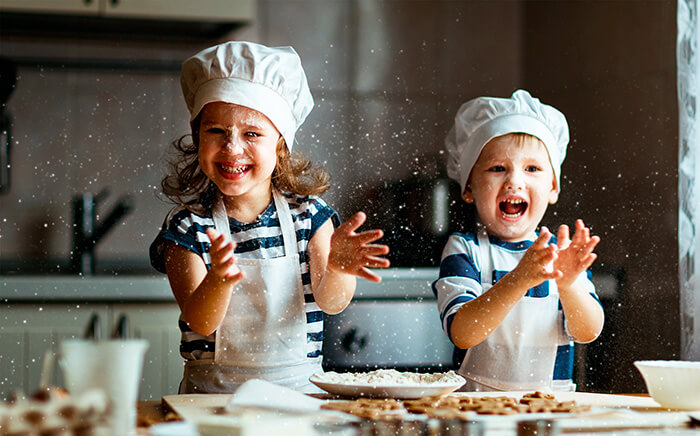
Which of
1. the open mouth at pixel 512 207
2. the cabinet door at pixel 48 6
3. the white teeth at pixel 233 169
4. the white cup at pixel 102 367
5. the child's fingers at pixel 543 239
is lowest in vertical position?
the white cup at pixel 102 367

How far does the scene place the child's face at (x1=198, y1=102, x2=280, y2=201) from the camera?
79 cm

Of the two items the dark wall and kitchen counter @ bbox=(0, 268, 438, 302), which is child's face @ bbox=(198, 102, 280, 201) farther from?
the dark wall

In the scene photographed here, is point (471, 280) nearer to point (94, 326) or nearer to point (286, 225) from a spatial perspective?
point (286, 225)

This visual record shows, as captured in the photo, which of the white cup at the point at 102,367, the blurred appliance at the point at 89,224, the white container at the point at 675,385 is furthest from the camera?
the blurred appliance at the point at 89,224

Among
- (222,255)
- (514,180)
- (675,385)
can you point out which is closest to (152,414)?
(222,255)

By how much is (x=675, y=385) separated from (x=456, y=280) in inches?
11.2

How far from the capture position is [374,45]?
1455mm

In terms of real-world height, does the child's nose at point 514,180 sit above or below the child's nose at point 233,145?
below

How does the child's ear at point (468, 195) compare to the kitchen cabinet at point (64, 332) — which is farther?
the kitchen cabinet at point (64, 332)

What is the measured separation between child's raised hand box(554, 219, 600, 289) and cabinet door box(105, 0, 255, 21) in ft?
2.74

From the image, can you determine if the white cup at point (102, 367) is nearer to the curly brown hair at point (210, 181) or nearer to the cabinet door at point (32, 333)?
the curly brown hair at point (210, 181)

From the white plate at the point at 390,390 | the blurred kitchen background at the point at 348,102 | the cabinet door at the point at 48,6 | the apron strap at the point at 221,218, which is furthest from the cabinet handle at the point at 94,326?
the white plate at the point at 390,390

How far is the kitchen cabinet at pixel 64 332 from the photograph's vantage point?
1167mm

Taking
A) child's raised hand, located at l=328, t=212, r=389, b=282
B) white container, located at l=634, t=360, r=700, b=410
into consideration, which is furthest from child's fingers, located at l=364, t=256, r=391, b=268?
white container, located at l=634, t=360, r=700, b=410
